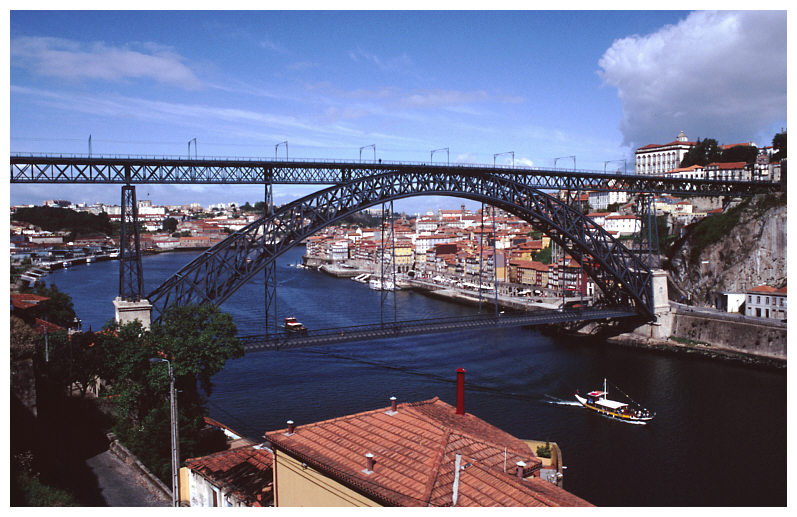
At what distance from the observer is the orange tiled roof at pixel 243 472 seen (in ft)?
27.9

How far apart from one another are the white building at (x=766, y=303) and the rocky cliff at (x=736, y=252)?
1.70 m

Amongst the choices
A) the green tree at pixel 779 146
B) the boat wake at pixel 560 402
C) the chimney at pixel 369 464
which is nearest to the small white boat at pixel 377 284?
the green tree at pixel 779 146

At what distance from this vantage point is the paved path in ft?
30.8

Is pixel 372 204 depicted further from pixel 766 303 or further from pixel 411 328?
pixel 766 303

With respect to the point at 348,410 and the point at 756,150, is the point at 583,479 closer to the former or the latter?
the point at 348,410

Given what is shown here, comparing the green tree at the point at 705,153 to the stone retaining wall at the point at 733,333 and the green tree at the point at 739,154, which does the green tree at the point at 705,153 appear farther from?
the stone retaining wall at the point at 733,333

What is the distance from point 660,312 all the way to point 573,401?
893 centimetres

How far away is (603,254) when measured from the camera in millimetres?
24844

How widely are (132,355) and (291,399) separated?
5.59 m

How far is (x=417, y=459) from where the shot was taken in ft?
23.1

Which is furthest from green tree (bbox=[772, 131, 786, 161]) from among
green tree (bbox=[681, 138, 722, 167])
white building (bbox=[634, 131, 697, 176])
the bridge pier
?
the bridge pier

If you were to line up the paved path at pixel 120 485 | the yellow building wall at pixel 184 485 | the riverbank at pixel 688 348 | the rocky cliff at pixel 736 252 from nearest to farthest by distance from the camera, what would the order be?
the paved path at pixel 120 485 → the yellow building wall at pixel 184 485 → the riverbank at pixel 688 348 → the rocky cliff at pixel 736 252

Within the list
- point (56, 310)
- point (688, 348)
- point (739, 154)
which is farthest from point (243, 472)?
point (739, 154)

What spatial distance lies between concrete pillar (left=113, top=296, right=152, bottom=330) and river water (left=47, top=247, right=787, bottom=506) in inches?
108
